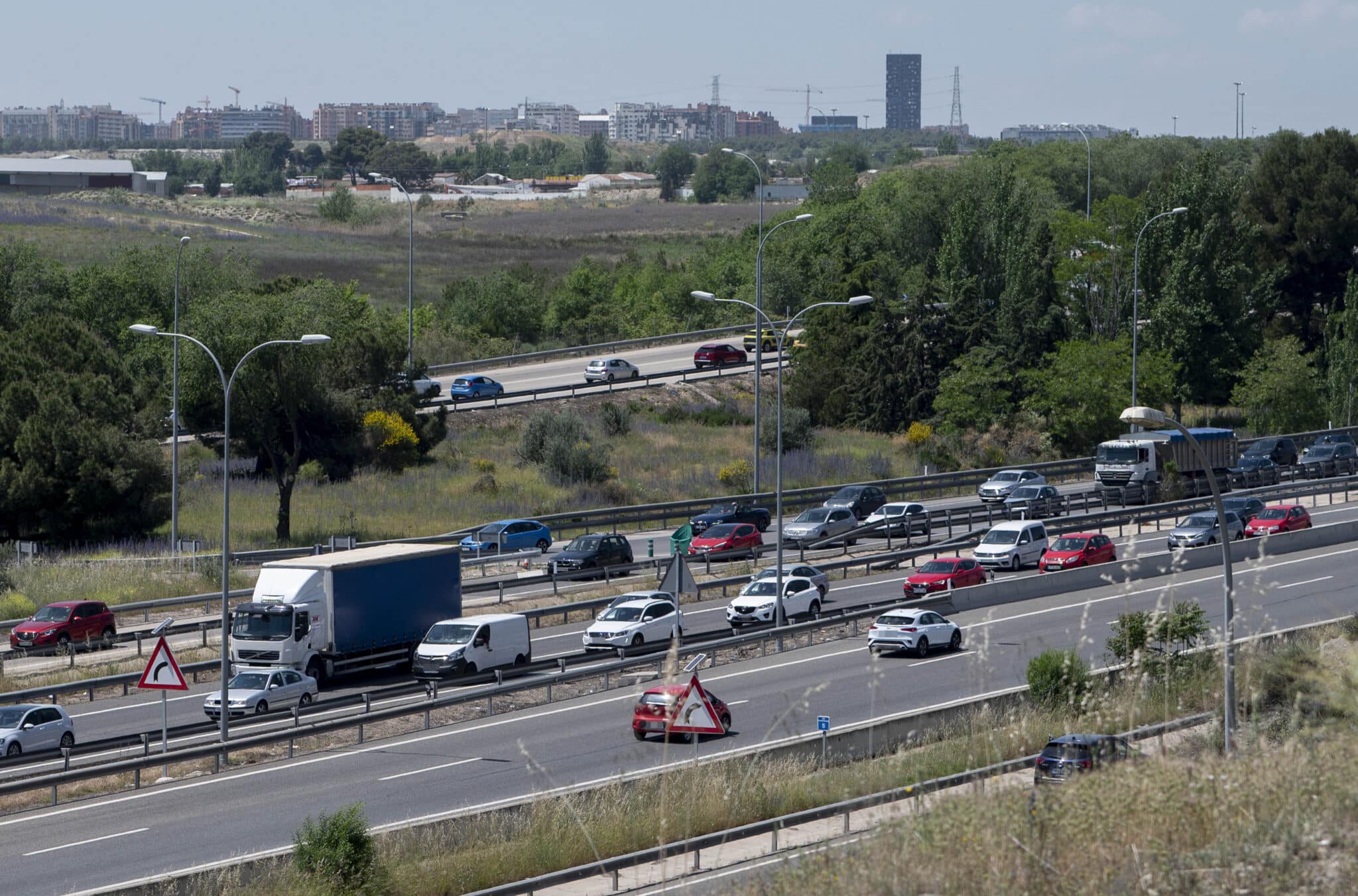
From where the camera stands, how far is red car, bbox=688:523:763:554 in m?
44.9

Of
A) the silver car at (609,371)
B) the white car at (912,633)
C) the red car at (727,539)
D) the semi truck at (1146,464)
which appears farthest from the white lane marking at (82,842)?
the silver car at (609,371)

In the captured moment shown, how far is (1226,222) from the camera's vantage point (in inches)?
2768

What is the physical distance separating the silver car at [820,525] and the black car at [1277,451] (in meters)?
19.5

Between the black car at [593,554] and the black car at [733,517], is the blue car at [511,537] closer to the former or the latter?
the black car at [593,554]

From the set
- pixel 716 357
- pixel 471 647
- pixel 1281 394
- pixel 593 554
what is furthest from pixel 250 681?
pixel 1281 394

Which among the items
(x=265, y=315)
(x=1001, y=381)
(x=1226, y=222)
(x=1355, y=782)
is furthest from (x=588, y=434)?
(x=1355, y=782)

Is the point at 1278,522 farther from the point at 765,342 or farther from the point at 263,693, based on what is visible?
the point at 765,342

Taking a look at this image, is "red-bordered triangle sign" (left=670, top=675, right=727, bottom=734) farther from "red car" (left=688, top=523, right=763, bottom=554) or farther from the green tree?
the green tree

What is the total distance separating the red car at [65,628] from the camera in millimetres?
34281

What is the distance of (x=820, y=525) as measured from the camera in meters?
47.1

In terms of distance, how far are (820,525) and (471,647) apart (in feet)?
61.8

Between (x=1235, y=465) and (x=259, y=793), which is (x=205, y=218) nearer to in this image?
(x=1235, y=465)

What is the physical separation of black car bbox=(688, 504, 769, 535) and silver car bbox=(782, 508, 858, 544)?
90 centimetres

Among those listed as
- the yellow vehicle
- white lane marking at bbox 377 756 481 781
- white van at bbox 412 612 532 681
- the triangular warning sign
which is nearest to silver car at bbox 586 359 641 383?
the yellow vehicle
